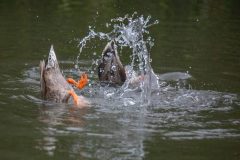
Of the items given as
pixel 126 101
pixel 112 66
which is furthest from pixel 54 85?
pixel 112 66

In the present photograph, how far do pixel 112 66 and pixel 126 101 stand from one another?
1.11 metres

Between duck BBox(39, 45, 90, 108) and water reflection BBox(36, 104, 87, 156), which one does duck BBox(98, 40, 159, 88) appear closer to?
duck BBox(39, 45, 90, 108)

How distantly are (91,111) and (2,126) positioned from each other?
1337mm

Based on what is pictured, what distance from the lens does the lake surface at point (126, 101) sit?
735cm

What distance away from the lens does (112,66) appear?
10289 mm

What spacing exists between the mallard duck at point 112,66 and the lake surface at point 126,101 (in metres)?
0.27

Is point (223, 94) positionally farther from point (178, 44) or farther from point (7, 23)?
point (7, 23)

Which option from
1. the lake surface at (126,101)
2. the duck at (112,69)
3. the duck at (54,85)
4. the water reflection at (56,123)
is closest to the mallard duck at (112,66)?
the duck at (112,69)

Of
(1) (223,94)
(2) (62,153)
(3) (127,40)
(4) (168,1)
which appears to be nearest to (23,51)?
(3) (127,40)

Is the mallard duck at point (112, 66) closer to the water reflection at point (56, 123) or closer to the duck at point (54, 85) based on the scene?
the duck at point (54, 85)

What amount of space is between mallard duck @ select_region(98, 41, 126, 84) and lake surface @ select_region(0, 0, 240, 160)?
0.89ft

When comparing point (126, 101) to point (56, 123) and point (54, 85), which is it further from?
point (56, 123)

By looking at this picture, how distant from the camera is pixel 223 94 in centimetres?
994

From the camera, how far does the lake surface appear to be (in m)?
7.35
